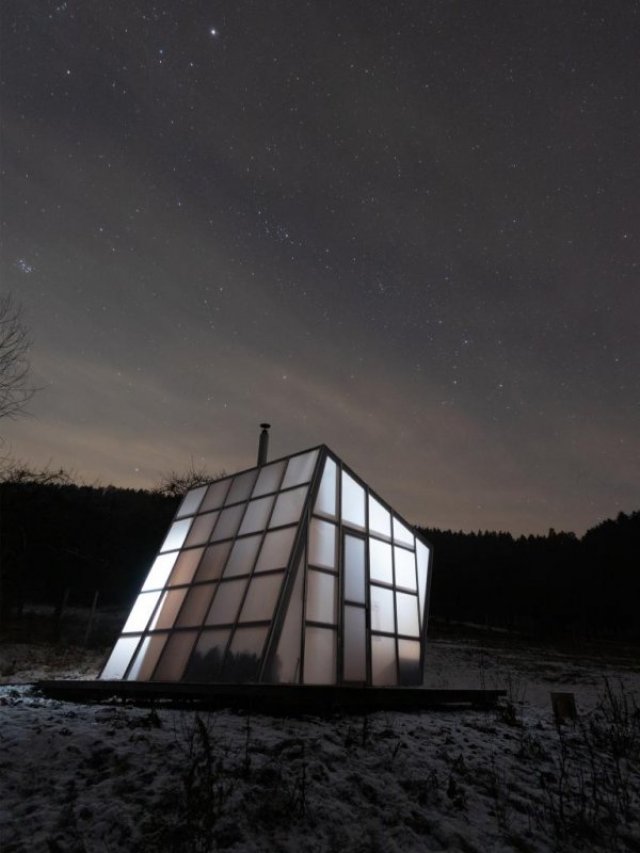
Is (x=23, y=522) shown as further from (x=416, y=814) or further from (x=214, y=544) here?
(x=416, y=814)

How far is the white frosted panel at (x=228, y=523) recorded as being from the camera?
1211 cm

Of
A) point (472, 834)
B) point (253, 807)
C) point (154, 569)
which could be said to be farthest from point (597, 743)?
point (154, 569)

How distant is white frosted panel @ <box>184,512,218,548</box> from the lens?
12805 millimetres

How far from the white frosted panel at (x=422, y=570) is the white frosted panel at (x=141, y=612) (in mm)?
6608

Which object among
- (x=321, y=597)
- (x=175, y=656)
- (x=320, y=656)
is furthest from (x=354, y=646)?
(x=175, y=656)

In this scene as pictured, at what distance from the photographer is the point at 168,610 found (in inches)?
459

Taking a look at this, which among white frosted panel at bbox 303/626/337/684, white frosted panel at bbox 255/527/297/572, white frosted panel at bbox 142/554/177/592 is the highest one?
white frosted panel at bbox 255/527/297/572

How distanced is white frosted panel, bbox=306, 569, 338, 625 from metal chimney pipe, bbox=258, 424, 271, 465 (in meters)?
6.04

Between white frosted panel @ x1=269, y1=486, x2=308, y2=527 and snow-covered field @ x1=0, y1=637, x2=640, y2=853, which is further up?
white frosted panel @ x1=269, y1=486, x2=308, y2=527

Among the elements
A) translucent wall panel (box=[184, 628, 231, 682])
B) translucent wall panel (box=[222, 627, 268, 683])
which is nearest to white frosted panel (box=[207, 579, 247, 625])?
translucent wall panel (box=[184, 628, 231, 682])

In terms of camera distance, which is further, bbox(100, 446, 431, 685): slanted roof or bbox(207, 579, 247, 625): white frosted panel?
bbox(207, 579, 247, 625): white frosted panel

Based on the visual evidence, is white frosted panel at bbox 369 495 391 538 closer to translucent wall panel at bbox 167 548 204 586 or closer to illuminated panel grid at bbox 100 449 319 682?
illuminated panel grid at bbox 100 449 319 682

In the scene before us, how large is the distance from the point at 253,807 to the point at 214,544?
8388mm

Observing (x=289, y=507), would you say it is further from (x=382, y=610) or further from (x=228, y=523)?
(x=382, y=610)
